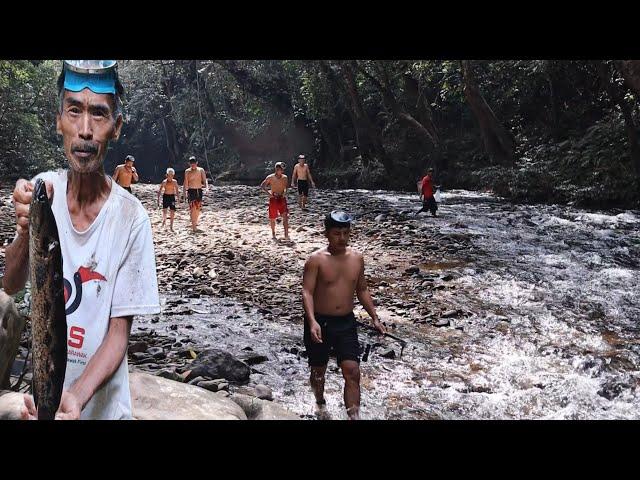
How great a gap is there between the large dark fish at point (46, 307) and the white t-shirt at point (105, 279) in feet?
0.29

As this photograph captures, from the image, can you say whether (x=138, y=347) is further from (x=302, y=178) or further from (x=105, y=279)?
(x=302, y=178)

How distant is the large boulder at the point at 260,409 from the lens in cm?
374

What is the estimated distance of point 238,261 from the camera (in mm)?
8562

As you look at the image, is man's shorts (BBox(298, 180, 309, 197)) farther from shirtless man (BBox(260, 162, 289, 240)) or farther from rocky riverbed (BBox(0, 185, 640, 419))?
shirtless man (BBox(260, 162, 289, 240))

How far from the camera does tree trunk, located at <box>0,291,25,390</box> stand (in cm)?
304

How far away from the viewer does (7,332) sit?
309 centimetres

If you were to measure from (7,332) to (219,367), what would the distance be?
1.84 m

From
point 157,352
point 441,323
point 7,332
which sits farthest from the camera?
point 441,323

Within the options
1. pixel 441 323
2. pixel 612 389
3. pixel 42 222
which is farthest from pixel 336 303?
pixel 441 323

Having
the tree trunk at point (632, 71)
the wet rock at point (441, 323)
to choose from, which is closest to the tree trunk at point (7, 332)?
the wet rock at point (441, 323)

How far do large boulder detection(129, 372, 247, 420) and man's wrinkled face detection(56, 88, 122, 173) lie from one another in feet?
5.31

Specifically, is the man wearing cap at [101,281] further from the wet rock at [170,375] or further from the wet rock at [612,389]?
the wet rock at [612,389]
